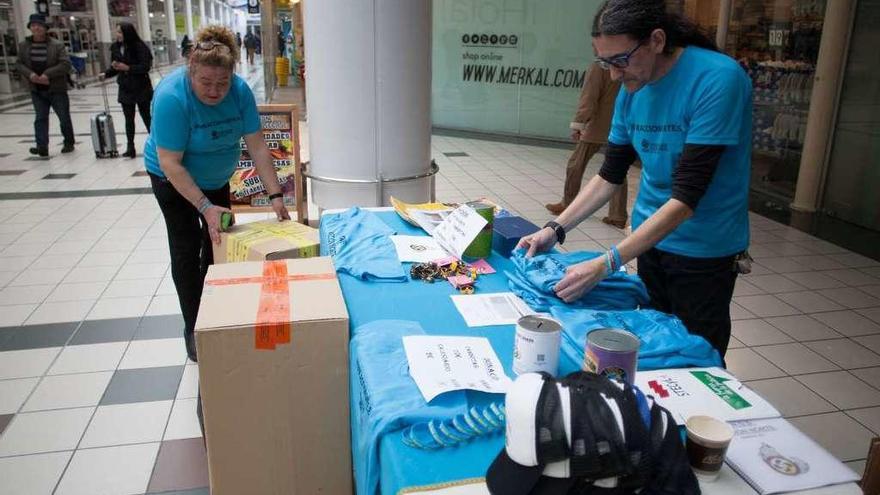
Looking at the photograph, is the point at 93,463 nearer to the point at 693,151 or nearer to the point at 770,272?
the point at 693,151

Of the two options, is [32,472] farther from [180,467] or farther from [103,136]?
[103,136]

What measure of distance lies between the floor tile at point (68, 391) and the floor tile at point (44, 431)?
53 millimetres

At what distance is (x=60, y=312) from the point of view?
11.3ft

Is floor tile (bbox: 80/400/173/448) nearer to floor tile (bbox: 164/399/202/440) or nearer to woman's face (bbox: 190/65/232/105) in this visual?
floor tile (bbox: 164/399/202/440)

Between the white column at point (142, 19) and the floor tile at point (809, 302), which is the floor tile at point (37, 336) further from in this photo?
the white column at point (142, 19)

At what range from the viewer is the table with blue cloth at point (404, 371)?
3.45ft

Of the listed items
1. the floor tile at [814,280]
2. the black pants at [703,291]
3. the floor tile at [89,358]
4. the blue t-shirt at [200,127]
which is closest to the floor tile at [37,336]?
the floor tile at [89,358]

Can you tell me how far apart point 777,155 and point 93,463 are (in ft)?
21.8

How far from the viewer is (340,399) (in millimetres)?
1630

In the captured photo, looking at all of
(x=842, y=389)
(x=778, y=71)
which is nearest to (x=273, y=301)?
(x=842, y=389)

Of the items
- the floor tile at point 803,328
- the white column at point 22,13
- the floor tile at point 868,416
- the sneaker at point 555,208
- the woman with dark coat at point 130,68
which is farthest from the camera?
the white column at point 22,13

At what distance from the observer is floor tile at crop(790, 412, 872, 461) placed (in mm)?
2389

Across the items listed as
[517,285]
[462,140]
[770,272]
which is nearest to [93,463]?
[517,285]

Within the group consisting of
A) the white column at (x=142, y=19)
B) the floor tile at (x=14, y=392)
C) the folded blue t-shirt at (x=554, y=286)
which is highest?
the white column at (x=142, y=19)
